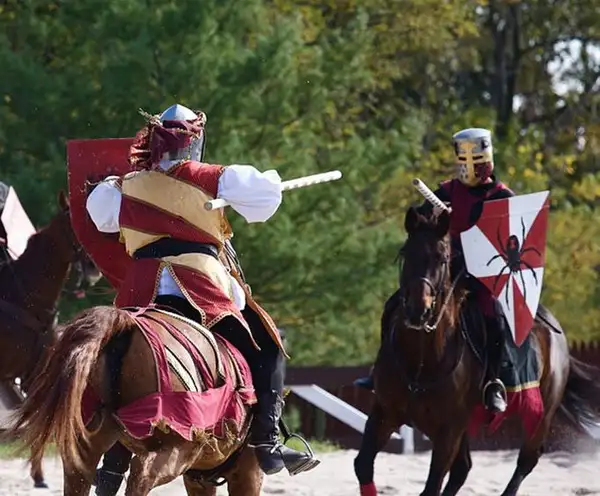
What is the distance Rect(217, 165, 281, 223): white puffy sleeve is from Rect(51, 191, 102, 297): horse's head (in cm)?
393

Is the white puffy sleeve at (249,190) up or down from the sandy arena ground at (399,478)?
up

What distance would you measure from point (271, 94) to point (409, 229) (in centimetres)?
752

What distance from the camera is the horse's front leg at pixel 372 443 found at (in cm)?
808

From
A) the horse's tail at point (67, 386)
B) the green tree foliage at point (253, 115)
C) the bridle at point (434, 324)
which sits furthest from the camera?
the green tree foliage at point (253, 115)

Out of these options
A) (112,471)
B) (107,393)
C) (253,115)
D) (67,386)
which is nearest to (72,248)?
(112,471)

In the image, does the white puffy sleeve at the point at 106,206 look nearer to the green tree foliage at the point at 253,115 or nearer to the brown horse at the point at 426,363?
the brown horse at the point at 426,363

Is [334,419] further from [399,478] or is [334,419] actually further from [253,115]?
[399,478]

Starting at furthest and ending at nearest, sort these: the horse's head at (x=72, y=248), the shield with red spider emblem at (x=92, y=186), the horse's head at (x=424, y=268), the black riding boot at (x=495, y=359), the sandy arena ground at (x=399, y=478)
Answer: the sandy arena ground at (x=399, y=478) < the horse's head at (x=72, y=248) < the black riding boot at (x=495, y=359) < the horse's head at (x=424, y=268) < the shield with red spider emblem at (x=92, y=186)

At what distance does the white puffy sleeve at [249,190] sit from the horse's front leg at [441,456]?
108 inches

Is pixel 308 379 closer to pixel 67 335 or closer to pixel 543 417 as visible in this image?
pixel 543 417

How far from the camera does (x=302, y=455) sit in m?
6.17

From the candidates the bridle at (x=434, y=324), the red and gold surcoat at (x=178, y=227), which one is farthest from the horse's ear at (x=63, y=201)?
the red and gold surcoat at (x=178, y=227)

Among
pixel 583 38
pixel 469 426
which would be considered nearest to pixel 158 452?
pixel 469 426

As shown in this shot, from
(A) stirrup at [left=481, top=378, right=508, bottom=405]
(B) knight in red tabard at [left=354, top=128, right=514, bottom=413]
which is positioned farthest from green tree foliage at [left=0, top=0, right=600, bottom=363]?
(A) stirrup at [left=481, top=378, right=508, bottom=405]
